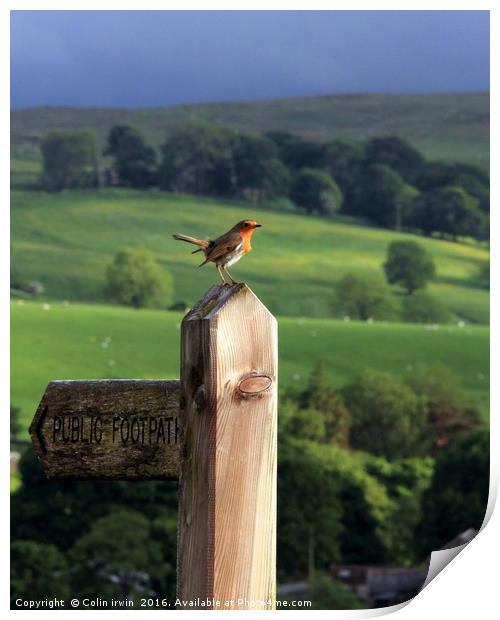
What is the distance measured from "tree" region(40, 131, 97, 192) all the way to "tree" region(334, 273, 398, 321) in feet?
36.4

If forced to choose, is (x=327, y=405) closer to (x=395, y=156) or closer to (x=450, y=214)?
(x=450, y=214)

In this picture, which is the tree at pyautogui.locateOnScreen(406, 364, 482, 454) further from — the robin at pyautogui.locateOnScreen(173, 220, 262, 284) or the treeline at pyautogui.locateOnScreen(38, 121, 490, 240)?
the robin at pyautogui.locateOnScreen(173, 220, 262, 284)

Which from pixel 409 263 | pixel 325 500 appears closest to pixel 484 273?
pixel 409 263

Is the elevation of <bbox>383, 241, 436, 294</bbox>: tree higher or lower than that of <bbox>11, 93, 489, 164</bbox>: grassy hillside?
lower

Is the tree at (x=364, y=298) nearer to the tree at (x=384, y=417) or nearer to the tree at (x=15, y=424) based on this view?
the tree at (x=384, y=417)

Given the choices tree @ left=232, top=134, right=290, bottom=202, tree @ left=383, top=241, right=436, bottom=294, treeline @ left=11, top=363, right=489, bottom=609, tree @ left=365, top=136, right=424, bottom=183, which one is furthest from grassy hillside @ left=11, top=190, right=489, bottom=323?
tree @ left=365, top=136, right=424, bottom=183

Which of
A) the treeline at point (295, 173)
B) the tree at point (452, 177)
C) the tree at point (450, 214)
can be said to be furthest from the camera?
the tree at point (452, 177)

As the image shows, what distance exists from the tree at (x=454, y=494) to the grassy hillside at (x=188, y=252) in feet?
20.5

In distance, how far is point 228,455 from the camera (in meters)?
2.25

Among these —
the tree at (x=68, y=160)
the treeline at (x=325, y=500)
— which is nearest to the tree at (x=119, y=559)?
the treeline at (x=325, y=500)


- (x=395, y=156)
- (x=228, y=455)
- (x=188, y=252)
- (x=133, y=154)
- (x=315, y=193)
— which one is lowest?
(x=228, y=455)

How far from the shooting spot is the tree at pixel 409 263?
42.0 meters

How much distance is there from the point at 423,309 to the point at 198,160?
1164 cm

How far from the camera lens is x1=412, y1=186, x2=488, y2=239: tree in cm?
4278
